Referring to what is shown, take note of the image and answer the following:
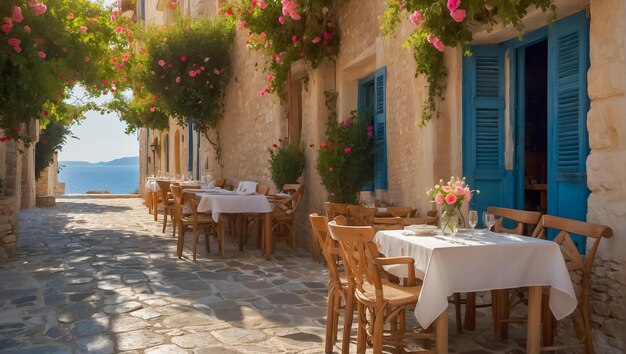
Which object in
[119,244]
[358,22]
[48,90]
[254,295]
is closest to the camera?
[254,295]

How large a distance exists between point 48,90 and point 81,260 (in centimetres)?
197

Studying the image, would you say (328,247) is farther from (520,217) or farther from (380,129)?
(380,129)

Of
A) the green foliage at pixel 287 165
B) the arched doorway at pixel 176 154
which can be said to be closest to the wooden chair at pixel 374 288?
the green foliage at pixel 287 165

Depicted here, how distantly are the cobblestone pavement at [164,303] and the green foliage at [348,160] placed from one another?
36.0 inches

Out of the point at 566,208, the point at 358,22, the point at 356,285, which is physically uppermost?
the point at 358,22

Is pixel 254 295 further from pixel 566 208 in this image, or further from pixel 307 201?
pixel 307 201

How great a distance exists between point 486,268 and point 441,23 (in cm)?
215

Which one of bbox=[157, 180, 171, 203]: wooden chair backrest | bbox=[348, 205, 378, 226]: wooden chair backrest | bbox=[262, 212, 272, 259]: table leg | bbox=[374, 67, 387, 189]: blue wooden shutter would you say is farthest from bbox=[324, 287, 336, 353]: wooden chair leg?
bbox=[157, 180, 171, 203]: wooden chair backrest

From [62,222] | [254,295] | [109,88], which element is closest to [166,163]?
[62,222]

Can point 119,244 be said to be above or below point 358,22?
below

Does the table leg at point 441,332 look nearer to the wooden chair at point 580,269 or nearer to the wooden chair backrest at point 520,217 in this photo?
the wooden chair at point 580,269

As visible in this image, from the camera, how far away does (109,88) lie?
8352mm

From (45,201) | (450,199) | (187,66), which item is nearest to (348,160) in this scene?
(450,199)

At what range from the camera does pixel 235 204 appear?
682 centimetres
